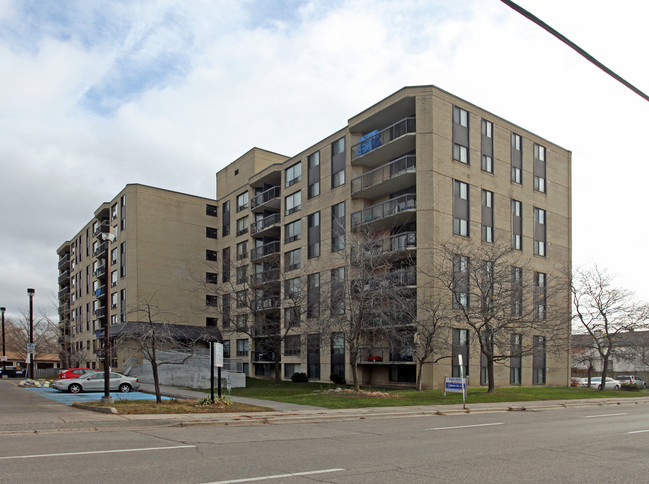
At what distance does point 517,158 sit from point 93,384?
32424 mm

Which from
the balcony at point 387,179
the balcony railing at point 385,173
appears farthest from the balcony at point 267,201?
the balcony at point 387,179

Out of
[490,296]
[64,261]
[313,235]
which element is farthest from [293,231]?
[64,261]

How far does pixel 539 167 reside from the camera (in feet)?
146

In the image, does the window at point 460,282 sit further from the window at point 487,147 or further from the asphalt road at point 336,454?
the asphalt road at point 336,454

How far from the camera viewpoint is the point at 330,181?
45.0m

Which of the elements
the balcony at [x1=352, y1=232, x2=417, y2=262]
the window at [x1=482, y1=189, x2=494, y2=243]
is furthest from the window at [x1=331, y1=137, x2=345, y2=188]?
the window at [x1=482, y1=189, x2=494, y2=243]

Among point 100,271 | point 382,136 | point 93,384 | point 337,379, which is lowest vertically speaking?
point 337,379

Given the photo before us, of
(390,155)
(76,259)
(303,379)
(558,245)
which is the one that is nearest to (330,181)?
(390,155)

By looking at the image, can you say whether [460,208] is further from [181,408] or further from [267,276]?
[181,408]

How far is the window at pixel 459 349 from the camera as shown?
36.4 metres

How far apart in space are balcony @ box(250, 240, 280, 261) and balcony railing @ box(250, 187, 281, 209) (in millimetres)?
4153

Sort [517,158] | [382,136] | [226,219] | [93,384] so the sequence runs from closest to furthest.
A: [93,384] < [382,136] < [517,158] < [226,219]

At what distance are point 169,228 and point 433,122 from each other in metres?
33.5

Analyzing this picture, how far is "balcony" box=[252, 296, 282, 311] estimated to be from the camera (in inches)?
1669
